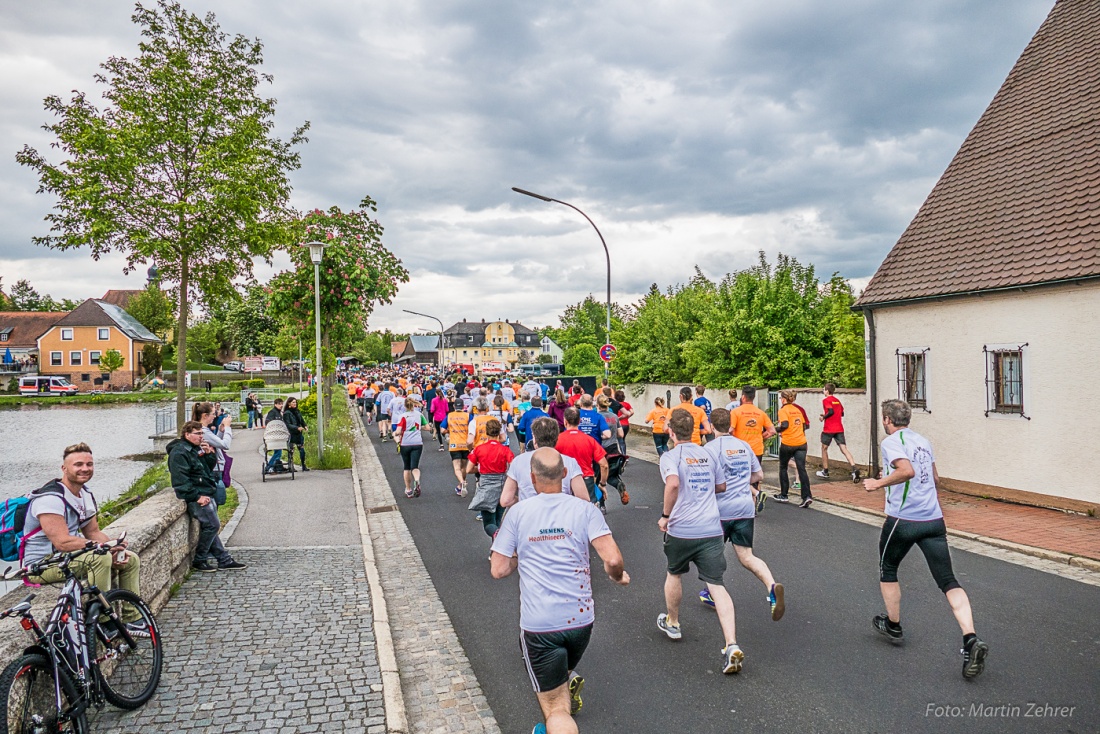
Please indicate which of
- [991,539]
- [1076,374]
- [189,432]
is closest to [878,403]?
[1076,374]

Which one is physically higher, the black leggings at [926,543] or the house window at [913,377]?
the house window at [913,377]

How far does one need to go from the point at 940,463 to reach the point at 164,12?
15670mm

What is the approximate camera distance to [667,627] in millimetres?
5539

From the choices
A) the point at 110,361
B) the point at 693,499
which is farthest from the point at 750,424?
the point at 110,361

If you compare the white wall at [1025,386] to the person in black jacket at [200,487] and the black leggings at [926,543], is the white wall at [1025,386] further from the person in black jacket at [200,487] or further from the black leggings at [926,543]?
the person in black jacket at [200,487]

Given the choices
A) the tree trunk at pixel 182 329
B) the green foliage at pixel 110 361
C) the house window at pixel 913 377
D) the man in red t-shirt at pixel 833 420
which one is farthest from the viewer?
the green foliage at pixel 110 361

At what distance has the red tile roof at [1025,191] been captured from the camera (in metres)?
10.5

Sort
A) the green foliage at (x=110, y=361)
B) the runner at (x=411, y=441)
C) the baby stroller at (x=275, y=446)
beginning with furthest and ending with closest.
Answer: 1. the green foliage at (x=110, y=361)
2. the baby stroller at (x=275, y=446)
3. the runner at (x=411, y=441)

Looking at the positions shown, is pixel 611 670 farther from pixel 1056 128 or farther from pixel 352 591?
pixel 1056 128

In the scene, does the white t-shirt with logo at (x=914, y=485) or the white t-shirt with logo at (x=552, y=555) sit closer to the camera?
the white t-shirt with logo at (x=552, y=555)

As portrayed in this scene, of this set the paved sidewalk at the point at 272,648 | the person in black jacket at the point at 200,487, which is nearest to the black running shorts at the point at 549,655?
the paved sidewalk at the point at 272,648

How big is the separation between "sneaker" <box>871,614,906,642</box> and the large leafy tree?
12.4m

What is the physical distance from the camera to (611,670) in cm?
499

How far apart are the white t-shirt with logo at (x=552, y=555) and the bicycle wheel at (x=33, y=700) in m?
2.47
